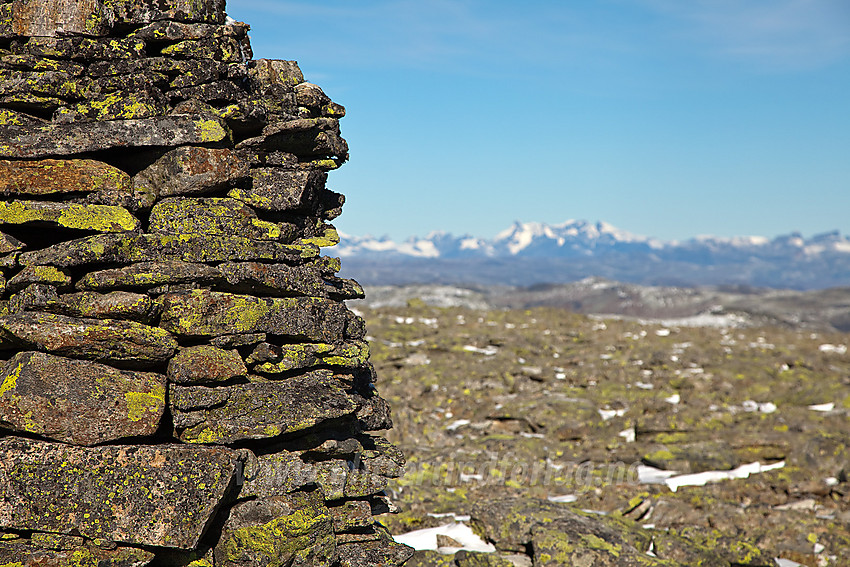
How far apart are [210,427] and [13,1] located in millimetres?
8447

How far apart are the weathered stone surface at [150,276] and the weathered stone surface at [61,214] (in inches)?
32.5

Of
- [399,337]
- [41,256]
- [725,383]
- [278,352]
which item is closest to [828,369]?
[725,383]

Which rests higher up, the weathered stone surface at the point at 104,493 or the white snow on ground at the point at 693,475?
the weathered stone surface at the point at 104,493

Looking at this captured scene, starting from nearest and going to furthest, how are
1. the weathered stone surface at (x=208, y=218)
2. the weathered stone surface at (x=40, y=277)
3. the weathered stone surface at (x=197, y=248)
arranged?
1. the weathered stone surface at (x=40, y=277)
2. the weathered stone surface at (x=197, y=248)
3. the weathered stone surface at (x=208, y=218)

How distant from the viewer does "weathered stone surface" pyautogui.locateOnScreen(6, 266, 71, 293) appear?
11.6 meters

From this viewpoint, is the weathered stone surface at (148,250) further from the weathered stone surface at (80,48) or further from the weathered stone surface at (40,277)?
the weathered stone surface at (80,48)

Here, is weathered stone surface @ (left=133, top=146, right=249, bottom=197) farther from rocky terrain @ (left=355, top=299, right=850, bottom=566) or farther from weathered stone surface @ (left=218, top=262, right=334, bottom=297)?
rocky terrain @ (left=355, top=299, right=850, bottom=566)

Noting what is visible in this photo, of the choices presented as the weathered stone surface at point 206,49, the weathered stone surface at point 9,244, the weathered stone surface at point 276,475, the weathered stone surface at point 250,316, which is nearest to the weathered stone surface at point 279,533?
the weathered stone surface at point 276,475

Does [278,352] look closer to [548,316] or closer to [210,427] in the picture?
[210,427]

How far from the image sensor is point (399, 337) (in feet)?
174

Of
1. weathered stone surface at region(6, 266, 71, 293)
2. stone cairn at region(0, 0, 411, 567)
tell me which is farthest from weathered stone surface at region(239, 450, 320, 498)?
weathered stone surface at region(6, 266, 71, 293)

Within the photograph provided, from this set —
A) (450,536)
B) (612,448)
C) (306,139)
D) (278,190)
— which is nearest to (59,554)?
(278,190)

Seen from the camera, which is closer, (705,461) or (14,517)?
(14,517)

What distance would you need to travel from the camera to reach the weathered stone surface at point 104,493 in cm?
1086
